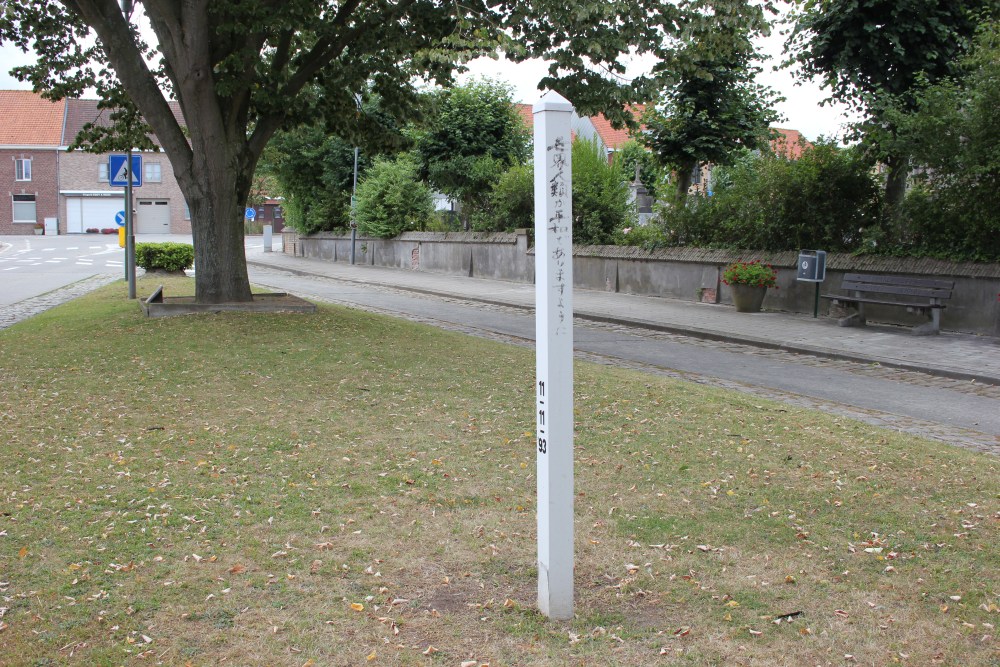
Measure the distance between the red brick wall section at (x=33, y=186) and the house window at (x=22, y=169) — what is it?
23 cm

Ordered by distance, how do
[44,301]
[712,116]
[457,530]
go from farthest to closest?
[712,116] < [44,301] < [457,530]

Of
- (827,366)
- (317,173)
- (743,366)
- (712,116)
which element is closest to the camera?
(743,366)

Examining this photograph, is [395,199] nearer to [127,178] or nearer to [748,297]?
[127,178]

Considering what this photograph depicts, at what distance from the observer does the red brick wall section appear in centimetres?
7012

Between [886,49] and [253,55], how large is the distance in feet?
35.8

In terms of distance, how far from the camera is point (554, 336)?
12.2ft

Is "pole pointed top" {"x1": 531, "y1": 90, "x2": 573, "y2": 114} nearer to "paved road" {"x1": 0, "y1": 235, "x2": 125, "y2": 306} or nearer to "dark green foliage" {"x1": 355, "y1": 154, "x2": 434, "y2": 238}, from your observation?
"paved road" {"x1": 0, "y1": 235, "x2": 125, "y2": 306}

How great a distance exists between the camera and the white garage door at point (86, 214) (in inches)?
2837

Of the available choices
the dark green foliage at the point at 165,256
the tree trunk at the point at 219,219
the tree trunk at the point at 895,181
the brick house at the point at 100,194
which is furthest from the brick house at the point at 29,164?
the tree trunk at the point at 895,181

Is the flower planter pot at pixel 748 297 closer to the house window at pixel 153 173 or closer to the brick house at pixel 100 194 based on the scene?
the brick house at pixel 100 194

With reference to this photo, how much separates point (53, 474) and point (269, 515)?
167 cm

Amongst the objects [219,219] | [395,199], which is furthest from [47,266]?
[219,219]

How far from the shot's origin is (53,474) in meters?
A: 5.87

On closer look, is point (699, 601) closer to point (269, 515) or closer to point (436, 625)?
point (436, 625)
